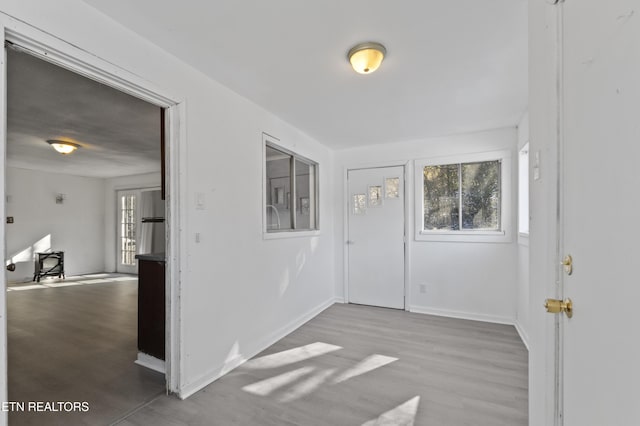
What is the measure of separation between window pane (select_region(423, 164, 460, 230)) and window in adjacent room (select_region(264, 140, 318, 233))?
157cm

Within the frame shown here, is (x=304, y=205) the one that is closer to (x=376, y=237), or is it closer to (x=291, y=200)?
(x=291, y=200)

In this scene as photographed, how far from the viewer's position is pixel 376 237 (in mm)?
4262

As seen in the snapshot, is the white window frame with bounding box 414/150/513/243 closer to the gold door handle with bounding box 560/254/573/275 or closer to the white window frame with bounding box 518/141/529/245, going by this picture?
the white window frame with bounding box 518/141/529/245

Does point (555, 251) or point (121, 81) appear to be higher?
point (121, 81)

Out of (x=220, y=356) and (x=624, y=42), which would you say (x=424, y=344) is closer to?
(x=220, y=356)

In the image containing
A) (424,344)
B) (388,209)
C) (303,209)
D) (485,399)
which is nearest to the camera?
(485,399)

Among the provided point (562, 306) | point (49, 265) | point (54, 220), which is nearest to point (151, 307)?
point (562, 306)

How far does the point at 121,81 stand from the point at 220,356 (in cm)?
209

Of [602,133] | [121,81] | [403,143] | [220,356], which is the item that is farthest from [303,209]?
[602,133]

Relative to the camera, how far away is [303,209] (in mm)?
3914

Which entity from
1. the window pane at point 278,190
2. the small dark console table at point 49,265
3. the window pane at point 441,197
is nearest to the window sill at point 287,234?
the window pane at point 278,190

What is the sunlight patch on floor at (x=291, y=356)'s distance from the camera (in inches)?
99.5

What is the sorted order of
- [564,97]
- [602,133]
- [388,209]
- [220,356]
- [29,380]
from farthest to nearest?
[388,209] → [220,356] → [29,380] → [564,97] → [602,133]

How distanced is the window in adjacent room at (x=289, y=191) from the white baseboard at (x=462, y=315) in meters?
1.83
